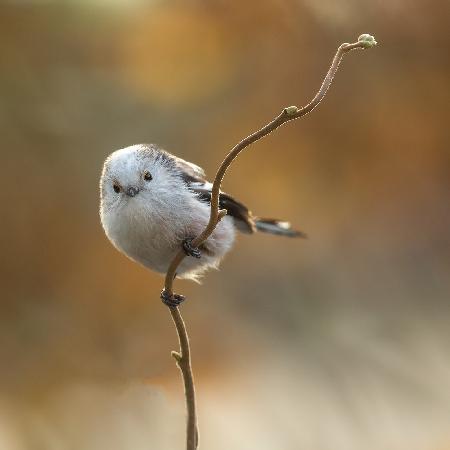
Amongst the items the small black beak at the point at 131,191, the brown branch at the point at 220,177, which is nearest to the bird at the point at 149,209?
the small black beak at the point at 131,191

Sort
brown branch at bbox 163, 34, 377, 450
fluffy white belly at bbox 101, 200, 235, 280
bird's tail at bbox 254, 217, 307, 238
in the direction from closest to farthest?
brown branch at bbox 163, 34, 377, 450 < fluffy white belly at bbox 101, 200, 235, 280 < bird's tail at bbox 254, 217, 307, 238

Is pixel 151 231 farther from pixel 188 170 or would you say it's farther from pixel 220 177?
pixel 220 177

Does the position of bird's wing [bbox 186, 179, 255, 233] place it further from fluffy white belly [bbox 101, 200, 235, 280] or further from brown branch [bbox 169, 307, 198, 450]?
brown branch [bbox 169, 307, 198, 450]

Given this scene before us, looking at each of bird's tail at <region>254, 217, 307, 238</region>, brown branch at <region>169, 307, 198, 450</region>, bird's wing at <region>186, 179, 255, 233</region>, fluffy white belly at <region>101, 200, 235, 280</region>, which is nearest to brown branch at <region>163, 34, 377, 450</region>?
brown branch at <region>169, 307, 198, 450</region>

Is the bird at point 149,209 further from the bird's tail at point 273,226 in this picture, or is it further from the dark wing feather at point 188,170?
A: the bird's tail at point 273,226

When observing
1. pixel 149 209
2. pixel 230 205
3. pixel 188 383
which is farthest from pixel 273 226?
pixel 188 383
